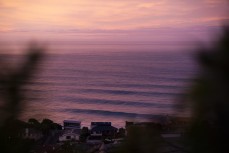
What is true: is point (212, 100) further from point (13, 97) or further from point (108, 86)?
point (108, 86)

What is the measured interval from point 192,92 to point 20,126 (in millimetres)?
954

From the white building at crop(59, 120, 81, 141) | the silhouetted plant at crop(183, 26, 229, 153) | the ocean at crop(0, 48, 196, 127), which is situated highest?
the ocean at crop(0, 48, 196, 127)

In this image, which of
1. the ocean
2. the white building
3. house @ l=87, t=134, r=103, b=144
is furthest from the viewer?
the ocean

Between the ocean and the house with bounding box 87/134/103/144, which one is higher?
the ocean

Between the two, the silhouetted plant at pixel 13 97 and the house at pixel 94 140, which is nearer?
the silhouetted plant at pixel 13 97

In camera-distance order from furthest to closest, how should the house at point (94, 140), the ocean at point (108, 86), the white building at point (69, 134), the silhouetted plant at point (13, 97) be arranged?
1. the ocean at point (108, 86)
2. the white building at point (69, 134)
3. the house at point (94, 140)
4. the silhouetted plant at point (13, 97)

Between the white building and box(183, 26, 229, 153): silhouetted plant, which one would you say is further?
the white building

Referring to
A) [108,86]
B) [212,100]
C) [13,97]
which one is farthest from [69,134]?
[108,86]

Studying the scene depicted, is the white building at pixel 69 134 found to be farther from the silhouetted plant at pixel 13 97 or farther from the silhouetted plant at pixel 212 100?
the silhouetted plant at pixel 212 100

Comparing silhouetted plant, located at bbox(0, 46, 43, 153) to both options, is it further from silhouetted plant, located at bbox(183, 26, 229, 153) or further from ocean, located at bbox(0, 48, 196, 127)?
ocean, located at bbox(0, 48, 196, 127)

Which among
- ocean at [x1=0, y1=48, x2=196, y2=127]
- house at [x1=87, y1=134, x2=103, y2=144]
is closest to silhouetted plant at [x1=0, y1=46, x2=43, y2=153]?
house at [x1=87, y1=134, x2=103, y2=144]

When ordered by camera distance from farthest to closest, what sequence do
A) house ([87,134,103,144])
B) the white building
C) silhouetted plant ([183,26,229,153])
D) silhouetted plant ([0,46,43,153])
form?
the white building, house ([87,134,103,144]), silhouetted plant ([0,46,43,153]), silhouetted plant ([183,26,229,153])

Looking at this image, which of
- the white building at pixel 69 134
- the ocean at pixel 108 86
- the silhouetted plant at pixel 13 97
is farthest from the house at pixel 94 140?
the ocean at pixel 108 86

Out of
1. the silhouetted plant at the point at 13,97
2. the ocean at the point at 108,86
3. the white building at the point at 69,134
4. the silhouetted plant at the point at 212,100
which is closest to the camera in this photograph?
the silhouetted plant at the point at 212,100
